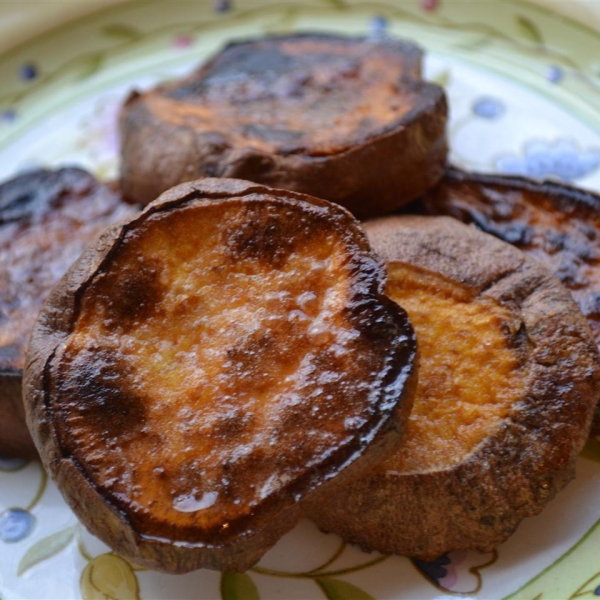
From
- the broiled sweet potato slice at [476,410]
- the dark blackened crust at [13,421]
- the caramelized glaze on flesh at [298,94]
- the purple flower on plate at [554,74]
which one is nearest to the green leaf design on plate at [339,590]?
the broiled sweet potato slice at [476,410]

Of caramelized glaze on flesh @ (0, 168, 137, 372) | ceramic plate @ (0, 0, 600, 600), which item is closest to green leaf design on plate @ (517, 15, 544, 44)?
ceramic plate @ (0, 0, 600, 600)

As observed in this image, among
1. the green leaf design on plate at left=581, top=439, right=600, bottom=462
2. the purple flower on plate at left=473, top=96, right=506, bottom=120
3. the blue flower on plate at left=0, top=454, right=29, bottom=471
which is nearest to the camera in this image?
the green leaf design on plate at left=581, top=439, right=600, bottom=462

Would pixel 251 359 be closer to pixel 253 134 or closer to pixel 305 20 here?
pixel 253 134

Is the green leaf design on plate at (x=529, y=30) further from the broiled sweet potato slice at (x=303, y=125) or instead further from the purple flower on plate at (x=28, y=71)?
the purple flower on plate at (x=28, y=71)

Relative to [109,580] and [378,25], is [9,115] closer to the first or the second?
[378,25]

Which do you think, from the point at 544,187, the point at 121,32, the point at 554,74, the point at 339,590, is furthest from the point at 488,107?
the point at 339,590

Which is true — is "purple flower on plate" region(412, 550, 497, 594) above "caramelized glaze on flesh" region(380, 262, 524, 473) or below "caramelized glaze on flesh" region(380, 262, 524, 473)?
below

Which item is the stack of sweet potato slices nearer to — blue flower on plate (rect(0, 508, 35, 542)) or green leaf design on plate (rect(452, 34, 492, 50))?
blue flower on plate (rect(0, 508, 35, 542))
